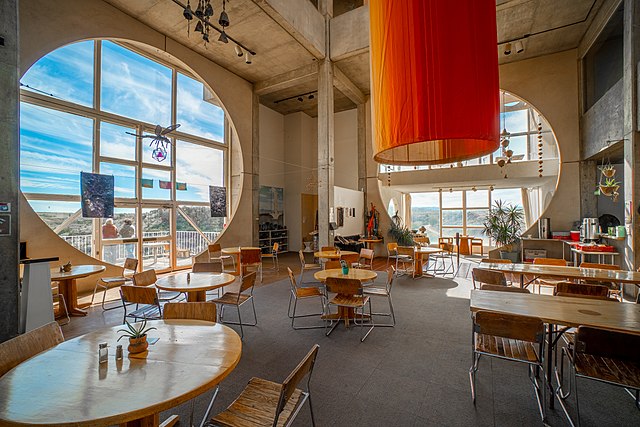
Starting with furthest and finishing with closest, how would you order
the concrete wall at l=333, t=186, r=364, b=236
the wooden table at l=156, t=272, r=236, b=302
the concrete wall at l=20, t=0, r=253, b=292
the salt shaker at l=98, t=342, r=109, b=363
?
the concrete wall at l=333, t=186, r=364, b=236
the concrete wall at l=20, t=0, r=253, b=292
the wooden table at l=156, t=272, r=236, b=302
the salt shaker at l=98, t=342, r=109, b=363

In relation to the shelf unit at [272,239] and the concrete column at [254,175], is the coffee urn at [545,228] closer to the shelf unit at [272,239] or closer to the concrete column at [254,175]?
the concrete column at [254,175]

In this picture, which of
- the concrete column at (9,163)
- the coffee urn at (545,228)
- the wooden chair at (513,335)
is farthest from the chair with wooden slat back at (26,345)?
the coffee urn at (545,228)

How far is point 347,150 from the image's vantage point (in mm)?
12055

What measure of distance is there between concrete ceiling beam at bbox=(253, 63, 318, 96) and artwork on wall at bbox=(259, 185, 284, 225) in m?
3.67

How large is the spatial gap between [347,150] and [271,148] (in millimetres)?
3228

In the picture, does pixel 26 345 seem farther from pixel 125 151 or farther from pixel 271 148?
pixel 271 148

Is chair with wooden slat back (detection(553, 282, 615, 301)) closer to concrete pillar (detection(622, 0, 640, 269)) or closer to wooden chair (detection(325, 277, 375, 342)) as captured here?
wooden chair (detection(325, 277, 375, 342))

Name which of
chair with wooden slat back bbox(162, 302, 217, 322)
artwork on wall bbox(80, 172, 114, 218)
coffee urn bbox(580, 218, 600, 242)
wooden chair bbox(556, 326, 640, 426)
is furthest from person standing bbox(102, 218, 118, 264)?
coffee urn bbox(580, 218, 600, 242)

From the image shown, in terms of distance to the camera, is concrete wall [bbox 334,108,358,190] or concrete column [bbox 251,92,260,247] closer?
concrete column [bbox 251,92,260,247]

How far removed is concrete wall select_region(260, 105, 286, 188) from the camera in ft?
38.8

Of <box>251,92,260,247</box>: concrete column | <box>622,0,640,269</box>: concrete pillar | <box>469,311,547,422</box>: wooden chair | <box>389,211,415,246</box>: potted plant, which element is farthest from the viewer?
<box>389,211,415,246</box>: potted plant

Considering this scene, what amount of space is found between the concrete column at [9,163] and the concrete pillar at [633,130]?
884cm

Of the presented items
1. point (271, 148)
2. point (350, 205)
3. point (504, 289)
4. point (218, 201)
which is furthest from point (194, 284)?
point (271, 148)

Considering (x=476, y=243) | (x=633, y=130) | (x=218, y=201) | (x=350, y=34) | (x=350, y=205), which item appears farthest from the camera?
(x=476, y=243)
